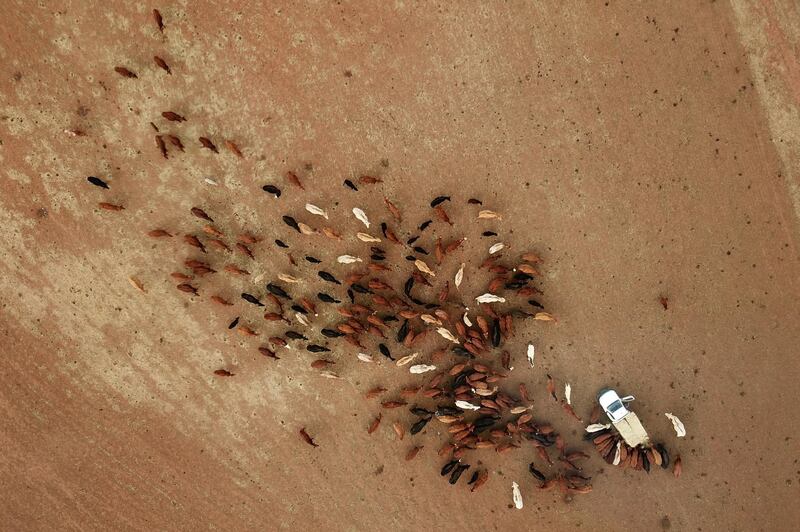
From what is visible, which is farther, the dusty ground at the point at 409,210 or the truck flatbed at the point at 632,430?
the truck flatbed at the point at 632,430

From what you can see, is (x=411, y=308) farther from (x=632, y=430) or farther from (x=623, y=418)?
(x=632, y=430)

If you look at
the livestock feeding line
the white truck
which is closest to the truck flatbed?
the white truck

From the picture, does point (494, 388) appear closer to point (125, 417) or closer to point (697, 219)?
point (697, 219)

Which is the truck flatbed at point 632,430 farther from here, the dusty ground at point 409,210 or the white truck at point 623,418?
the dusty ground at point 409,210

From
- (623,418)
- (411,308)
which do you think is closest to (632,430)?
(623,418)

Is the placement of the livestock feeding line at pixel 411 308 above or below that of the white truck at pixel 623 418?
above

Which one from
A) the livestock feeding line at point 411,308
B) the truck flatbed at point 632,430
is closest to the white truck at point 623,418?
the truck flatbed at point 632,430

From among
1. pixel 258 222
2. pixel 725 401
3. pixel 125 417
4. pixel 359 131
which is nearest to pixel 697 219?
pixel 725 401

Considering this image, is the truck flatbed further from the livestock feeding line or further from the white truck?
the livestock feeding line
